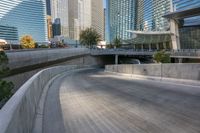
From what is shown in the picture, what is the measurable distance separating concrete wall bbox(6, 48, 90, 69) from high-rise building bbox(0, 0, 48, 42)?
108 m

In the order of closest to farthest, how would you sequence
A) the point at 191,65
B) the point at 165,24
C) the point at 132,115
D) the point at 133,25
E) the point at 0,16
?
the point at 132,115 → the point at 191,65 → the point at 165,24 → the point at 0,16 → the point at 133,25

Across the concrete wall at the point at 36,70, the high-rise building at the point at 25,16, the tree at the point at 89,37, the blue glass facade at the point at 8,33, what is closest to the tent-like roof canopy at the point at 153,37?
the tree at the point at 89,37

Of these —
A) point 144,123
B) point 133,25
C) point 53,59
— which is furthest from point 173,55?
point 133,25

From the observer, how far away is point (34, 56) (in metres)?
40.2

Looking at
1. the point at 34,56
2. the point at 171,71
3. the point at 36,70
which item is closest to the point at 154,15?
the point at 34,56

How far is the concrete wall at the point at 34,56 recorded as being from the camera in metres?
32.6

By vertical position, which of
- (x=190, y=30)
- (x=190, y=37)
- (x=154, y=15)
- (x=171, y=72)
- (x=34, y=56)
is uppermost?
(x=154, y=15)

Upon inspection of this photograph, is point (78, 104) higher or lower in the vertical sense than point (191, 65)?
lower

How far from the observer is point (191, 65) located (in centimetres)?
1595

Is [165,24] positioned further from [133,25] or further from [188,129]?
[188,129]

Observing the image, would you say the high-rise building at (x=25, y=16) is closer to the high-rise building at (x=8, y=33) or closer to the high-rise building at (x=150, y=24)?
the high-rise building at (x=8, y=33)

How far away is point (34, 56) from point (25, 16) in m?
144

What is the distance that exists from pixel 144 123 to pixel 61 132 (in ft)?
7.78

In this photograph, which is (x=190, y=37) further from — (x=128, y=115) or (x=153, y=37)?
(x=128, y=115)
